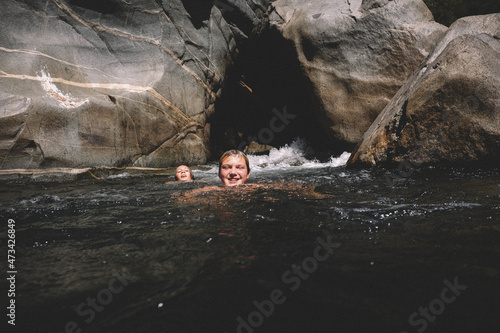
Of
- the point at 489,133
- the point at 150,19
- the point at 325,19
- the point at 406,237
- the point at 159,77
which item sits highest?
the point at 325,19

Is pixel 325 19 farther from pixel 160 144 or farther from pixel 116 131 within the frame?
pixel 116 131

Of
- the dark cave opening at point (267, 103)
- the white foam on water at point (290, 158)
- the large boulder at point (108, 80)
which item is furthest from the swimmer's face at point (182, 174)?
the dark cave opening at point (267, 103)

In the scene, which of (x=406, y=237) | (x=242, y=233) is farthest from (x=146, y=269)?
(x=406, y=237)

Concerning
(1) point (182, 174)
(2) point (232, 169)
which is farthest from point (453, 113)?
(1) point (182, 174)

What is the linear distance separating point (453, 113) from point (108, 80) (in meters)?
6.03

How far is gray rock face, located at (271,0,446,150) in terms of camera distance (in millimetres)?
7223

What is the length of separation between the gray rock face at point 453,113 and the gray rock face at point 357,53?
2.54m

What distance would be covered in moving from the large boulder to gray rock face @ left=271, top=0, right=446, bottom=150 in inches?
95.3

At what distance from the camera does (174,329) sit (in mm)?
946

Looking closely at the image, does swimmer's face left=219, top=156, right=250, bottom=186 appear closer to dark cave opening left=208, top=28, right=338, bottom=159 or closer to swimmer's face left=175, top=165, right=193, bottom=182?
swimmer's face left=175, top=165, right=193, bottom=182

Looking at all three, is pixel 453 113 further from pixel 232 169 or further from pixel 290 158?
pixel 290 158

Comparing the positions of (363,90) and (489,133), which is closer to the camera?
(489,133)

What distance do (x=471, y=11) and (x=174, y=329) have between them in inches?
765

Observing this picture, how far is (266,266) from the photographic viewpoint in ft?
4.35
